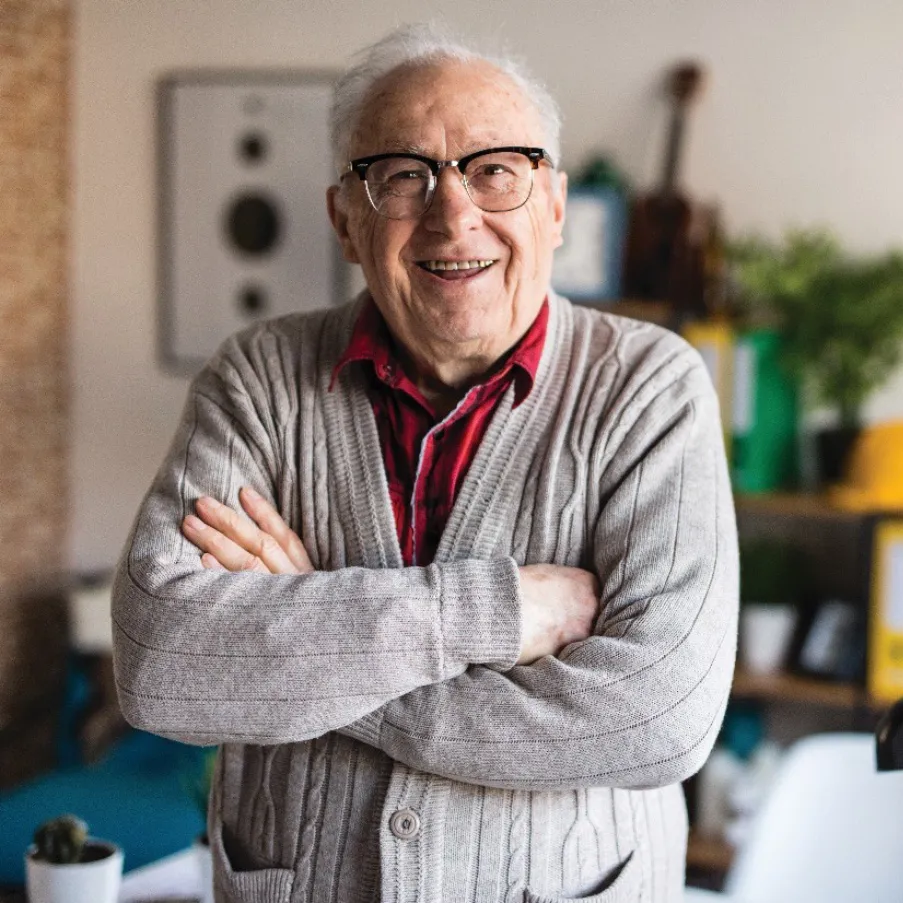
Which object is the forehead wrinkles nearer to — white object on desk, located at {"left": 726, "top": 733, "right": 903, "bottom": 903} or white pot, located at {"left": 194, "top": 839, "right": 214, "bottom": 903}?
white pot, located at {"left": 194, "top": 839, "right": 214, "bottom": 903}

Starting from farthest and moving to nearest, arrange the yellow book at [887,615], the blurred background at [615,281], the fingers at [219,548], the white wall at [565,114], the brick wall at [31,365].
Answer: the brick wall at [31,365] → the white wall at [565,114] → the blurred background at [615,281] → the yellow book at [887,615] → the fingers at [219,548]

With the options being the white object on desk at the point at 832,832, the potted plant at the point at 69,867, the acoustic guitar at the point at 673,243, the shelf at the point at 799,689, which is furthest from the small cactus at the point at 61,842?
the acoustic guitar at the point at 673,243

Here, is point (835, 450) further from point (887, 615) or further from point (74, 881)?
point (74, 881)

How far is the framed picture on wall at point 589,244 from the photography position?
3611 mm

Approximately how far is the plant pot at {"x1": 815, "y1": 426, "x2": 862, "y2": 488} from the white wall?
0.65 ft

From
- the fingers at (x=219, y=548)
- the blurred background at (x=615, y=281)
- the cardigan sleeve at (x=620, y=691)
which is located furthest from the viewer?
the blurred background at (x=615, y=281)

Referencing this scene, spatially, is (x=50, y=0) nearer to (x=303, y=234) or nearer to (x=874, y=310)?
(x=303, y=234)

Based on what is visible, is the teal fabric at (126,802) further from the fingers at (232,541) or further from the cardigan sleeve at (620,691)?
the cardigan sleeve at (620,691)

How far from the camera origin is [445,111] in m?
1.49

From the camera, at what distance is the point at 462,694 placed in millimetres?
1362

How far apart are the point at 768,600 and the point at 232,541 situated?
2405 millimetres

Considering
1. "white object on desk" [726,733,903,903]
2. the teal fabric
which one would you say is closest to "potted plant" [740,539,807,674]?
"white object on desk" [726,733,903,903]

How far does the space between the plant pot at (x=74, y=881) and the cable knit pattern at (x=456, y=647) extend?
13cm

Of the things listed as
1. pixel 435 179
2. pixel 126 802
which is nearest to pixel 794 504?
pixel 126 802
